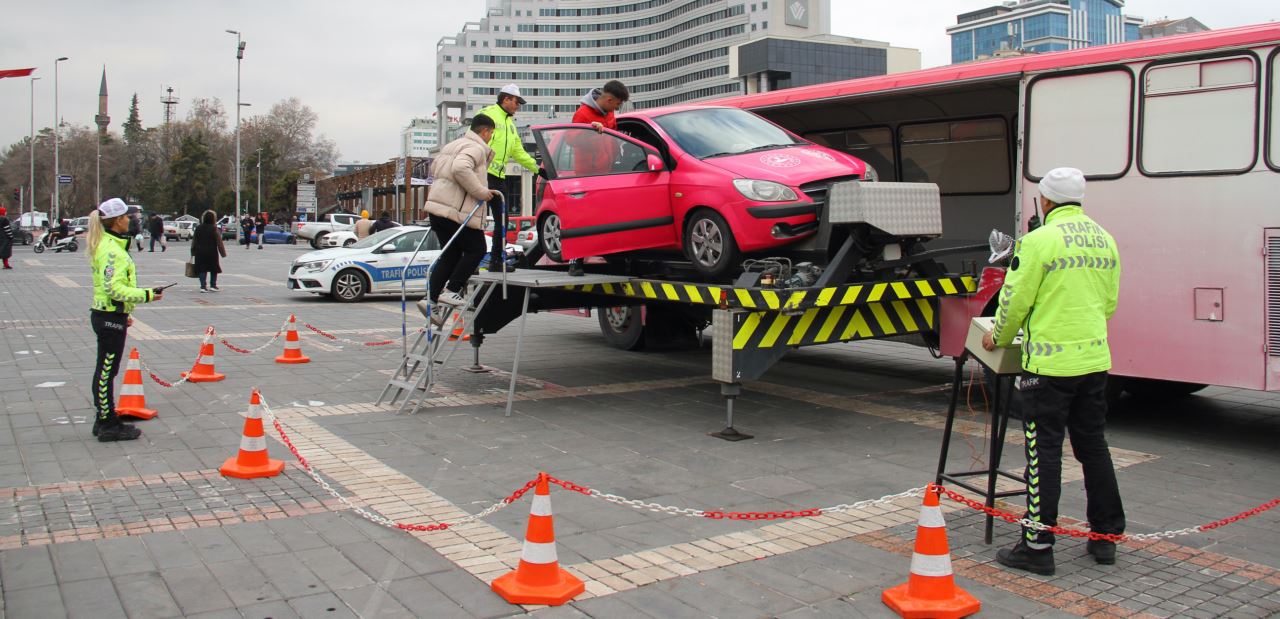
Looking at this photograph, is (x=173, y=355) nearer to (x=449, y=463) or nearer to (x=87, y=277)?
(x=449, y=463)

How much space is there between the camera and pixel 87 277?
26516 mm

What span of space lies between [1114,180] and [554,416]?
16.5 ft

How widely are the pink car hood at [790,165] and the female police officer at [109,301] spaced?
15.4ft

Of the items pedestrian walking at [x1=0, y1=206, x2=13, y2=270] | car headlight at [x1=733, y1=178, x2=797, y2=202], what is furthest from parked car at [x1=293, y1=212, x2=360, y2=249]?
car headlight at [x1=733, y1=178, x2=797, y2=202]

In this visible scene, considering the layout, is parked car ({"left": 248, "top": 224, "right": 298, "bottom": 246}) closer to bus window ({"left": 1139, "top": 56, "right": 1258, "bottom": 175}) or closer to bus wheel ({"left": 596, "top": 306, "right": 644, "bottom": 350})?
bus wheel ({"left": 596, "top": 306, "right": 644, "bottom": 350})

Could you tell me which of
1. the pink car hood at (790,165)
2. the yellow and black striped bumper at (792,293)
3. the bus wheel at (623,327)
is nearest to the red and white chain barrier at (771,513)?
the yellow and black striped bumper at (792,293)

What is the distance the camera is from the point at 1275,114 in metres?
7.24

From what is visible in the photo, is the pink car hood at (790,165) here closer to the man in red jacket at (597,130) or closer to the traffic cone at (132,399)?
the man in red jacket at (597,130)

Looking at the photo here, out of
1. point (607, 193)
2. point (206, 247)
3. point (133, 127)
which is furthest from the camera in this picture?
point (133, 127)

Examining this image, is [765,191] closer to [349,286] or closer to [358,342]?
[358,342]

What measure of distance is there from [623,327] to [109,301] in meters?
7.09

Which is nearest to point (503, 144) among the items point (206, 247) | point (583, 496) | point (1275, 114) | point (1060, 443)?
point (583, 496)

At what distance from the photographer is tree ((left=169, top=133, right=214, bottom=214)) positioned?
97500 mm

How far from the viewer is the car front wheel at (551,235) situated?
991 cm
